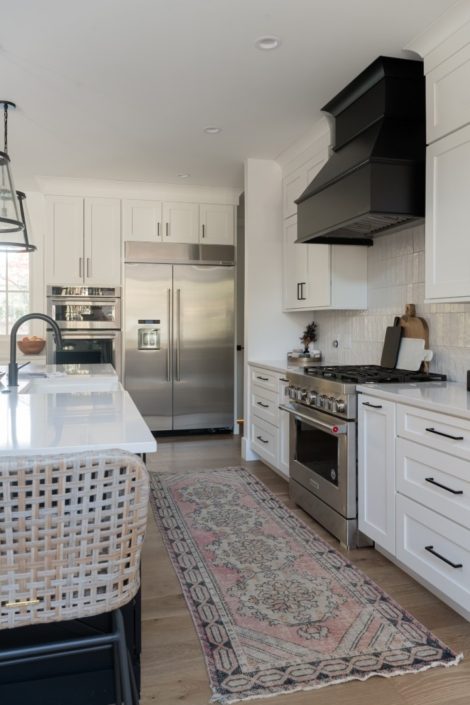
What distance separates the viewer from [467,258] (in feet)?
8.28

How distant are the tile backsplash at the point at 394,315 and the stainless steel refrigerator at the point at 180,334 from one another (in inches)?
66.7

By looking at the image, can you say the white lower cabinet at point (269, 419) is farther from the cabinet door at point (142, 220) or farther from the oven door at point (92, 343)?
the cabinet door at point (142, 220)

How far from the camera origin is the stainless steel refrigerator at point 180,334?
584cm

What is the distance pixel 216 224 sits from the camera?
6.11 metres

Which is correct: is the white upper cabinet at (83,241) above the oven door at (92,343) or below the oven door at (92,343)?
above

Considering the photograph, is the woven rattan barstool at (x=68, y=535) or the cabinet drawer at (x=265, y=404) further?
the cabinet drawer at (x=265, y=404)

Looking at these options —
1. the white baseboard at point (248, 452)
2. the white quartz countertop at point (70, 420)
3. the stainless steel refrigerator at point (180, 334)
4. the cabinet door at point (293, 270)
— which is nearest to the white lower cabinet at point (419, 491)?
the white quartz countertop at point (70, 420)

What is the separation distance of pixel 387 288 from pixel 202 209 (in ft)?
9.62

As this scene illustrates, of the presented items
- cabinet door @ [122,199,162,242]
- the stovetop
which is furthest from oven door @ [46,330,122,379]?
the stovetop

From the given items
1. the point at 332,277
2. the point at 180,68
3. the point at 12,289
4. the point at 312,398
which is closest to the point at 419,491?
the point at 312,398

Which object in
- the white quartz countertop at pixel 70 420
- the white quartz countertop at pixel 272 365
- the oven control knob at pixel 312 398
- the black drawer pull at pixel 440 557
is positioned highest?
the white quartz countertop at pixel 272 365

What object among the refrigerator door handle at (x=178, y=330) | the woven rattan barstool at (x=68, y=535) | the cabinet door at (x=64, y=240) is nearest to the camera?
the woven rattan barstool at (x=68, y=535)

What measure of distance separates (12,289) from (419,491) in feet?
17.1

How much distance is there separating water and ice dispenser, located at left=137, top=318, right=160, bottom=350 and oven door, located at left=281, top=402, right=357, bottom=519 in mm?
2559
